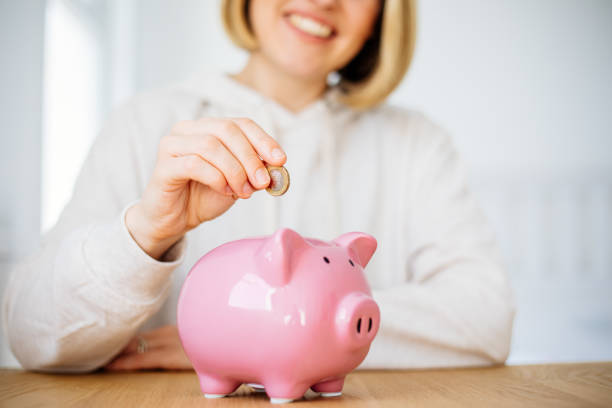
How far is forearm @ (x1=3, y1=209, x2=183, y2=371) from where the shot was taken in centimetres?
63

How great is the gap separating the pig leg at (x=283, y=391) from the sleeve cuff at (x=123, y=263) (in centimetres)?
19

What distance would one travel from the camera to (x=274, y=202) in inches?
39.9

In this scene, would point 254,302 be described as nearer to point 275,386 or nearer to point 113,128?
point 275,386

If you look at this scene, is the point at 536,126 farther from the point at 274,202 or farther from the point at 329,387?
the point at 329,387

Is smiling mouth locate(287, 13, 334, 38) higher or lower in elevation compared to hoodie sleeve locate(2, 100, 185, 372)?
higher

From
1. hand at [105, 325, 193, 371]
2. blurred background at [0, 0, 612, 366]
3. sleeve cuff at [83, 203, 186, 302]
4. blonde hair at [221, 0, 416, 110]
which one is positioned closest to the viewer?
sleeve cuff at [83, 203, 186, 302]

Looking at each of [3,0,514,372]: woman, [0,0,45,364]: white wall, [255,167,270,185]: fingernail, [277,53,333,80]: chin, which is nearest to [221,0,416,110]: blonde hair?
[3,0,514,372]: woman

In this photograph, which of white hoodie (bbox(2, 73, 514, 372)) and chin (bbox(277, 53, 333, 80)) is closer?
white hoodie (bbox(2, 73, 514, 372))

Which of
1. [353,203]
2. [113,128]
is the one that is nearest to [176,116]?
[113,128]

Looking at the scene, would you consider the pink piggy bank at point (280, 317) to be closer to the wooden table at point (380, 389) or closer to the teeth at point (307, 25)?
the wooden table at point (380, 389)

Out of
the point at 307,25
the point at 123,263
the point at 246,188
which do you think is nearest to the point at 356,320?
the point at 246,188

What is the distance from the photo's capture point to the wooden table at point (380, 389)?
0.51m

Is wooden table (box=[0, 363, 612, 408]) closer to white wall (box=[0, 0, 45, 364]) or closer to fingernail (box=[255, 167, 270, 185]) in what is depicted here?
fingernail (box=[255, 167, 270, 185])

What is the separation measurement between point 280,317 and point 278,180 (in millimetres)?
132
